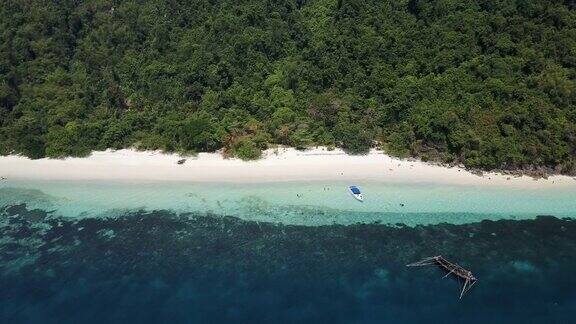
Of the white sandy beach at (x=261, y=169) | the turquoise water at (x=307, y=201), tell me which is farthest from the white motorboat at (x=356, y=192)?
the white sandy beach at (x=261, y=169)

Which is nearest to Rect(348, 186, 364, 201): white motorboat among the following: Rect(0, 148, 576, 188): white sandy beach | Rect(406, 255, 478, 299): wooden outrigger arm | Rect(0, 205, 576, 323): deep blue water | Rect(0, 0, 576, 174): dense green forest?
Rect(0, 148, 576, 188): white sandy beach

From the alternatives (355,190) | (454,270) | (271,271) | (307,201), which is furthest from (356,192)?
(271,271)

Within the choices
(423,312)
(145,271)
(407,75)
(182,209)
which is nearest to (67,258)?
(145,271)

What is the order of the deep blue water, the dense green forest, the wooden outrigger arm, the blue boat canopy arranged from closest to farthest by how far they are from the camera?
1. the deep blue water
2. the wooden outrigger arm
3. the blue boat canopy
4. the dense green forest

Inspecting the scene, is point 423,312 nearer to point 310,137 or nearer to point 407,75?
point 310,137

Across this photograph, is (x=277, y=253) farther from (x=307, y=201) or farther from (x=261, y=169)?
(x=261, y=169)

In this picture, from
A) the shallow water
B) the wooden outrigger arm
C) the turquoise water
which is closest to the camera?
the shallow water

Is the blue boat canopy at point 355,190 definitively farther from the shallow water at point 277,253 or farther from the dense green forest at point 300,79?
the dense green forest at point 300,79

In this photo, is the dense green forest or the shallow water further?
the dense green forest

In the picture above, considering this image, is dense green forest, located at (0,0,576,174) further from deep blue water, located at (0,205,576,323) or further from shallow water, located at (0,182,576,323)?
deep blue water, located at (0,205,576,323)
